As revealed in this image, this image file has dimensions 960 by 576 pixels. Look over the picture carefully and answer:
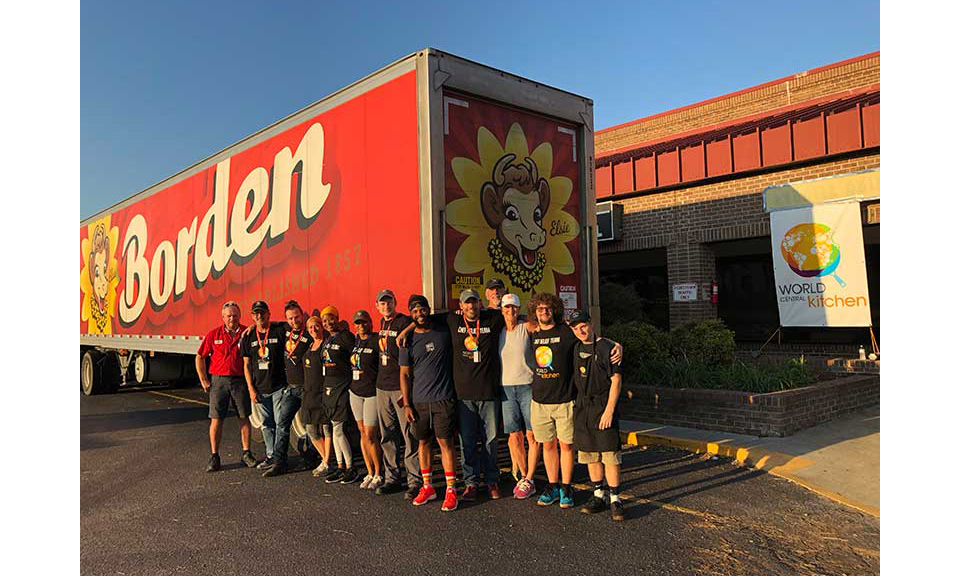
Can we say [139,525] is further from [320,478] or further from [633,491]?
[633,491]

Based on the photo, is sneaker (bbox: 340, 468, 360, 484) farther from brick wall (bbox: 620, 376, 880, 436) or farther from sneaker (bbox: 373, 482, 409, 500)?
brick wall (bbox: 620, 376, 880, 436)

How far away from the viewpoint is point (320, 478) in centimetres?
689

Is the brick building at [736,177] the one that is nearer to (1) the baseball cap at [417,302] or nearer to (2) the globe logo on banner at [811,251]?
(2) the globe logo on banner at [811,251]

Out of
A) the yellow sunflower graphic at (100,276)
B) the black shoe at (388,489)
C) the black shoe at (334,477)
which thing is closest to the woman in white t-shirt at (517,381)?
the black shoe at (388,489)

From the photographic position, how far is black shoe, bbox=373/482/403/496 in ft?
20.2

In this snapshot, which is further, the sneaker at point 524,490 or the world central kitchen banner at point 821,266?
the world central kitchen banner at point 821,266

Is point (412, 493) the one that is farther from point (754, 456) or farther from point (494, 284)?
point (754, 456)

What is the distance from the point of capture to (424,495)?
18.9 ft

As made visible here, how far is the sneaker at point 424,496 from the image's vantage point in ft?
18.8

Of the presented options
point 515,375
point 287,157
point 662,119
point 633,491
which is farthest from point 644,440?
point 662,119

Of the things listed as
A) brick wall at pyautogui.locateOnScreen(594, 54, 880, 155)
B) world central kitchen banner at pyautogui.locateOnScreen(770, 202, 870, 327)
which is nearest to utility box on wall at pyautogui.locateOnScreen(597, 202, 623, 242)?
brick wall at pyautogui.locateOnScreen(594, 54, 880, 155)

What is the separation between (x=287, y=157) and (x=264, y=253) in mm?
1353

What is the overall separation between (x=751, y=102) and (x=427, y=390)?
13709 millimetres

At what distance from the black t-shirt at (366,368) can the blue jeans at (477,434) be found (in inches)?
37.6
